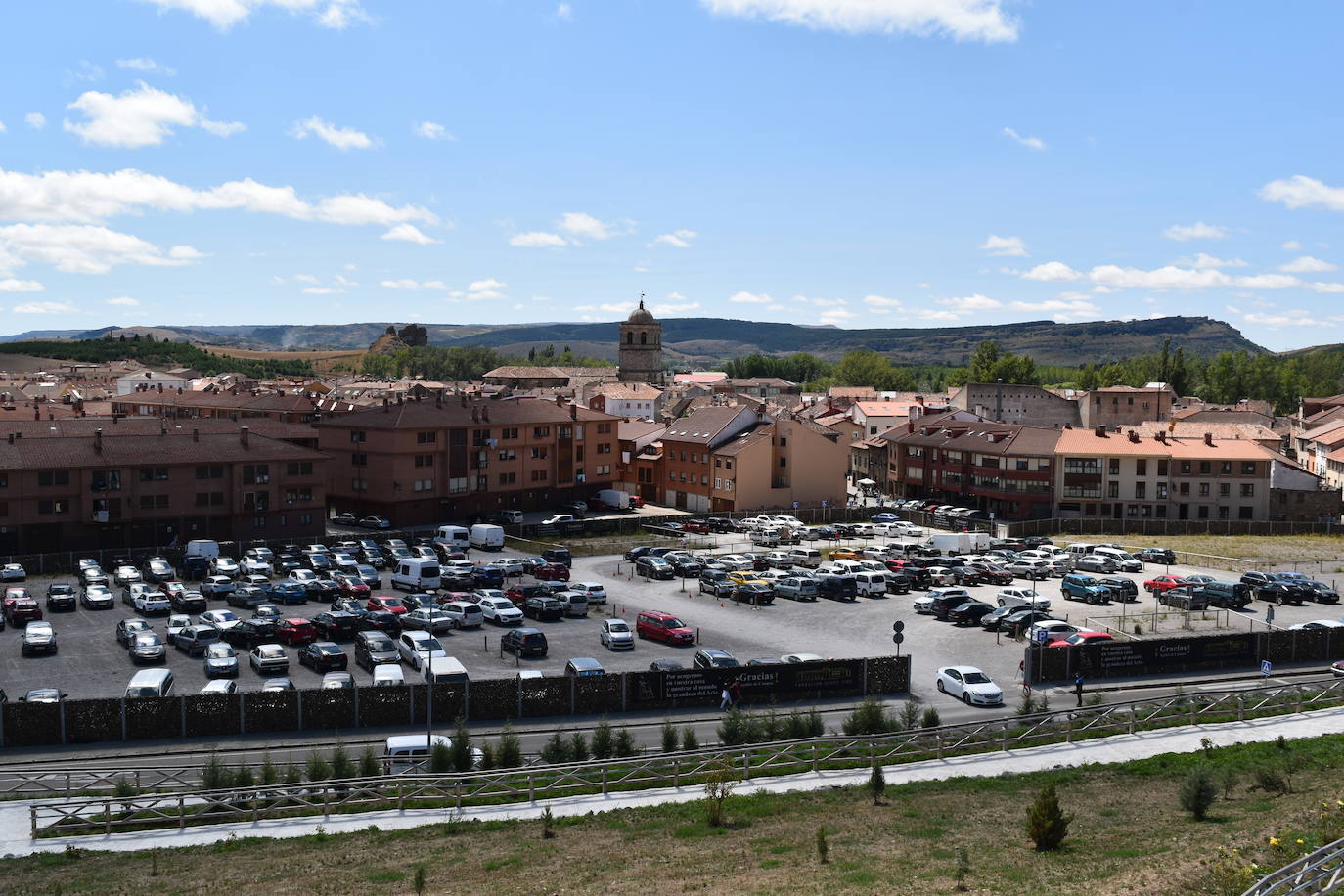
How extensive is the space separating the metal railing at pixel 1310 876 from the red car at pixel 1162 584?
45498 millimetres

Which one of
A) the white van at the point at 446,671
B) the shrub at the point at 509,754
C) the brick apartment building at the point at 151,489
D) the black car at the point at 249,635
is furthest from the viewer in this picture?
the brick apartment building at the point at 151,489

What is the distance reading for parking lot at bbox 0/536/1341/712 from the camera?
141 feet

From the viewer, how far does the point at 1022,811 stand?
25.9 m

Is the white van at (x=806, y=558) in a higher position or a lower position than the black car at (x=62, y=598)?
lower

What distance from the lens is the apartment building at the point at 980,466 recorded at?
92.3m

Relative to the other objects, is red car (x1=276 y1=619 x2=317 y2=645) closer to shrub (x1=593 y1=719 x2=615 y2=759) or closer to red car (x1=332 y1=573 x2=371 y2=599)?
red car (x1=332 y1=573 x2=371 y2=599)

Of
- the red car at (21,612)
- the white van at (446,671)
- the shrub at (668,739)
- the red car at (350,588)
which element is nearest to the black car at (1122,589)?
the shrub at (668,739)

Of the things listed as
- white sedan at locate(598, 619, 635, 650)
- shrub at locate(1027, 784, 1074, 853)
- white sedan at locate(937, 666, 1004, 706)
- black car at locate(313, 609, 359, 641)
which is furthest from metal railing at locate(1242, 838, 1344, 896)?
Result: black car at locate(313, 609, 359, 641)

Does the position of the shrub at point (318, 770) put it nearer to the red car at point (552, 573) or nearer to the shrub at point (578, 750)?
the shrub at point (578, 750)

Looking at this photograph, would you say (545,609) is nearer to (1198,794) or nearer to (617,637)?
(617,637)

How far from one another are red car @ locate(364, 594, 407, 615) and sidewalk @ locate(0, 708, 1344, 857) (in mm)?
25919

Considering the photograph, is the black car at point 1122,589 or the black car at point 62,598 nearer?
the black car at point 62,598

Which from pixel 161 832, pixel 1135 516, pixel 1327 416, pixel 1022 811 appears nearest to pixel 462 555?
pixel 161 832

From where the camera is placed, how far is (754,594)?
58.7 metres
